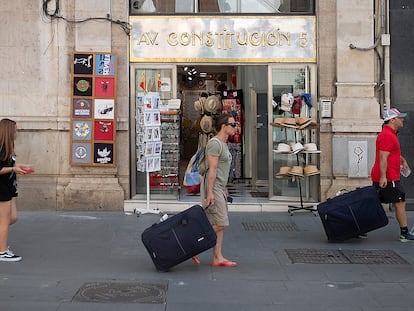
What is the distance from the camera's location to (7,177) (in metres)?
7.43

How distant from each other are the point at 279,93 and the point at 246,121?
3.63 metres

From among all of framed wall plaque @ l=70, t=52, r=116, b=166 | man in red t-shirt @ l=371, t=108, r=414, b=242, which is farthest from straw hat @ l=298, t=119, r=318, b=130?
framed wall plaque @ l=70, t=52, r=116, b=166

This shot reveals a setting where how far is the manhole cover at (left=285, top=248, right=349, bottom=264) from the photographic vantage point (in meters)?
7.76

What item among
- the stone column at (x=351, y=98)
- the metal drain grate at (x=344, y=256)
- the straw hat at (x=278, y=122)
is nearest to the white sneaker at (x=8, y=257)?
the metal drain grate at (x=344, y=256)

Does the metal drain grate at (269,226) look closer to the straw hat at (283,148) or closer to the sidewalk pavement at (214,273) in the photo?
the sidewalk pavement at (214,273)

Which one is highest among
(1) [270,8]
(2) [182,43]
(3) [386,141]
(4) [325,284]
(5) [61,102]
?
(1) [270,8]

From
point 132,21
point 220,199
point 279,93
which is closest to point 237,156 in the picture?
→ point 279,93

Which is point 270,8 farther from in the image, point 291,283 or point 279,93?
point 291,283

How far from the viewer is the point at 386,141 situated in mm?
8617

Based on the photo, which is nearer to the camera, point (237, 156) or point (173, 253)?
point (173, 253)

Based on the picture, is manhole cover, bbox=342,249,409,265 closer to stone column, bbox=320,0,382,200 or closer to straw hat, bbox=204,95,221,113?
stone column, bbox=320,0,382,200

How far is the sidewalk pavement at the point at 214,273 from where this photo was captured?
19.4ft

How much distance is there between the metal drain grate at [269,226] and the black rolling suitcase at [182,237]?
314 centimetres

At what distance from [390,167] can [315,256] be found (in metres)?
1.85
